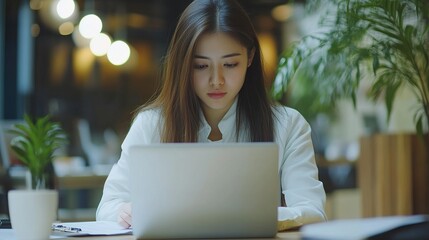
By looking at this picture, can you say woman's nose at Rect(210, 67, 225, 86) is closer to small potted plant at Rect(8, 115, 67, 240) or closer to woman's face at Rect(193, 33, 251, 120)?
woman's face at Rect(193, 33, 251, 120)

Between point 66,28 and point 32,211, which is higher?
point 66,28

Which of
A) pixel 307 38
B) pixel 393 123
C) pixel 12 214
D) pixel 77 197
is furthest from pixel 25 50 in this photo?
pixel 12 214

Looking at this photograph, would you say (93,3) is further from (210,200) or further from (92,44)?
(210,200)

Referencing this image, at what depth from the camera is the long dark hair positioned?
90.3 inches

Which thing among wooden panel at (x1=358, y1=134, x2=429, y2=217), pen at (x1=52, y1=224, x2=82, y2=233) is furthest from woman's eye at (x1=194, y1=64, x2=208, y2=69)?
wooden panel at (x1=358, y1=134, x2=429, y2=217)

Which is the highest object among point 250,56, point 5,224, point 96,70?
point 96,70

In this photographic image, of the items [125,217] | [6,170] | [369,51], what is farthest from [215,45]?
[6,170]

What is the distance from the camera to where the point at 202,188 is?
155cm

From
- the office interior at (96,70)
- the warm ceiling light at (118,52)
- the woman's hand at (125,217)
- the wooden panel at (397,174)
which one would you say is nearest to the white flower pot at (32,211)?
the woman's hand at (125,217)

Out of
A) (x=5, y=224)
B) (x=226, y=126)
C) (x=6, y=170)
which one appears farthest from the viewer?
(x=6, y=170)

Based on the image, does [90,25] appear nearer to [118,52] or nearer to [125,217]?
[118,52]

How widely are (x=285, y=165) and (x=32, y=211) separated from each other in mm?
918

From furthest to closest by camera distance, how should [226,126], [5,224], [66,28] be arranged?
1. [66,28]
2. [226,126]
3. [5,224]

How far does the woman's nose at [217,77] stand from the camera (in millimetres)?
2261
